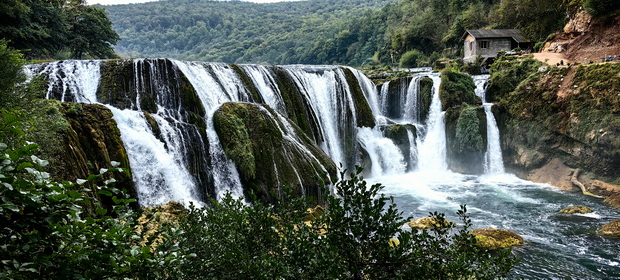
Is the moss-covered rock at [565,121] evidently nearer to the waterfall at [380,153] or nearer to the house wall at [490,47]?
the waterfall at [380,153]

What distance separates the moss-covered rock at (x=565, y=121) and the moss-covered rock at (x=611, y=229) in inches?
224

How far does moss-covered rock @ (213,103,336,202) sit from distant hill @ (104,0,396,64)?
197 ft

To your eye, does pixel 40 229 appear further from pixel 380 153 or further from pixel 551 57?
pixel 551 57

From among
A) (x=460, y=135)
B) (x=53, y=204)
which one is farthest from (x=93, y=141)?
(x=460, y=135)

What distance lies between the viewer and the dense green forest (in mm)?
40781

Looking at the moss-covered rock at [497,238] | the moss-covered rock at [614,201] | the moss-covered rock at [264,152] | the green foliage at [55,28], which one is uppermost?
the green foliage at [55,28]

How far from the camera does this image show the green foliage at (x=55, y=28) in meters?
22.3

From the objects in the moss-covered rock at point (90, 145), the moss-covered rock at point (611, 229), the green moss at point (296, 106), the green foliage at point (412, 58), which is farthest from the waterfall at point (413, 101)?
the green foliage at point (412, 58)

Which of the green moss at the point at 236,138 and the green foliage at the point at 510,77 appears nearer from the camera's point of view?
the green moss at the point at 236,138

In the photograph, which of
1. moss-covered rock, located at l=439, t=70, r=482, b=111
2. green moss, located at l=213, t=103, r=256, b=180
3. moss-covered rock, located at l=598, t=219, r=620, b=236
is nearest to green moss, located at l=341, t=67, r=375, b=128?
moss-covered rock, located at l=439, t=70, r=482, b=111

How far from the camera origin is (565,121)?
802 inches

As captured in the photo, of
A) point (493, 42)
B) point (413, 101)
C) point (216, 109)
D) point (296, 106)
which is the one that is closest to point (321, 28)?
point (493, 42)

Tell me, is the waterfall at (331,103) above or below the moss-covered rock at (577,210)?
above

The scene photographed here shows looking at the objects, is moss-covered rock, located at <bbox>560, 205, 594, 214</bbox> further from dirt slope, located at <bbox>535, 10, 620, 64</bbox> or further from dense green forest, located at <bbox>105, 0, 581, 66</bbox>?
dense green forest, located at <bbox>105, 0, 581, 66</bbox>
